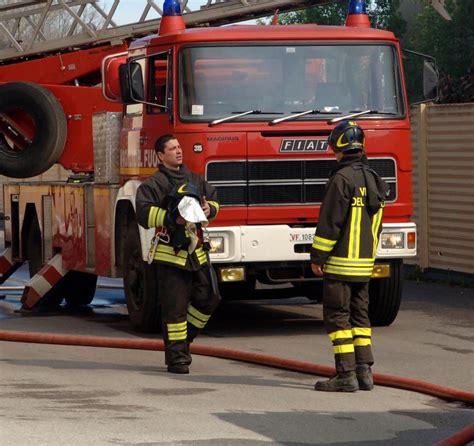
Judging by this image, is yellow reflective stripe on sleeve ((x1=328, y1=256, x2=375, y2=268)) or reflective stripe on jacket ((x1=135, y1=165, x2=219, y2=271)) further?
reflective stripe on jacket ((x1=135, y1=165, x2=219, y2=271))

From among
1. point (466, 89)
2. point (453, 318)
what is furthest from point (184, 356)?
point (466, 89)

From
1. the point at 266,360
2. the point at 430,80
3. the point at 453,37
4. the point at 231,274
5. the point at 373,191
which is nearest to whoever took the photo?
the point at 373,191

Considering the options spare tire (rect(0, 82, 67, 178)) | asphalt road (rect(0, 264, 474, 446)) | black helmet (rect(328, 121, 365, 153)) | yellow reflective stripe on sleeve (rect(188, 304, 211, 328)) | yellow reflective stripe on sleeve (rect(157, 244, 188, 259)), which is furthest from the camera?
spare tire (rect(0, 82, 67, 178))

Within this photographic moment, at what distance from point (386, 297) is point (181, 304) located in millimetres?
3263

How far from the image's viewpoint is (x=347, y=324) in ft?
31.4

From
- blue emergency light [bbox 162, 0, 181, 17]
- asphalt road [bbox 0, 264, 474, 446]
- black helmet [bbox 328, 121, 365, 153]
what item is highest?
blue emergency light [bbox 162, 0, 181, 17]

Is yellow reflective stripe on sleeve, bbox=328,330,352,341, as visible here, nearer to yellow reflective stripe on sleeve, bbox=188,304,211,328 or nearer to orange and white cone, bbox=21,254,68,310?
yellow reflective stripe on sleeve, bbox=188,304,211,328

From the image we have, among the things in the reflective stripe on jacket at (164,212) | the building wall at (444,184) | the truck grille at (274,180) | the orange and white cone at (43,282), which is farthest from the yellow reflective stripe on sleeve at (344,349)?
the building wall at (444,184)

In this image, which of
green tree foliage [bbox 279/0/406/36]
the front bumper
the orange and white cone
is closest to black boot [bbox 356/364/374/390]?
the front bumper

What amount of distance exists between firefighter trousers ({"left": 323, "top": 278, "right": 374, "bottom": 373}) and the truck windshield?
3221 millimetres

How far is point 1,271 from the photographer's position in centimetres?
1753

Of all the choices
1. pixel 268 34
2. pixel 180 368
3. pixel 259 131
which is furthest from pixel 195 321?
pixel 268 34

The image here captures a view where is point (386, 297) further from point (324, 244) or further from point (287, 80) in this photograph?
point (324, 244)

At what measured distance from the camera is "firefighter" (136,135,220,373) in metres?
10.4
